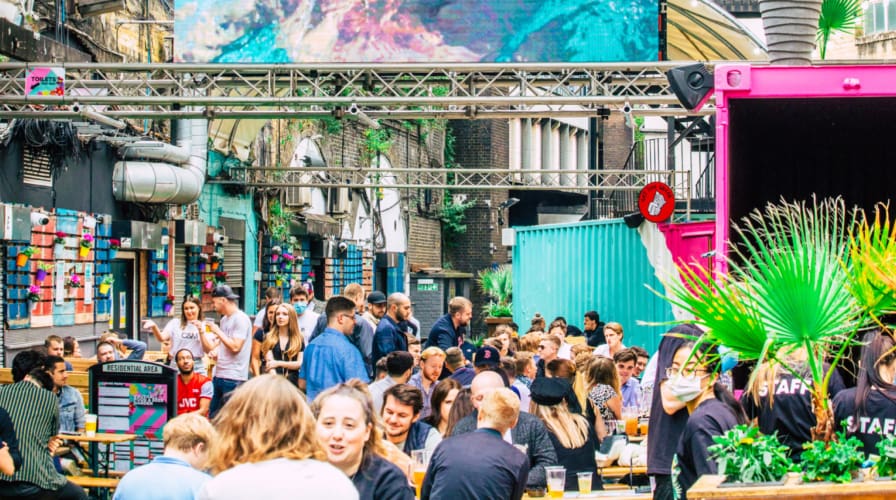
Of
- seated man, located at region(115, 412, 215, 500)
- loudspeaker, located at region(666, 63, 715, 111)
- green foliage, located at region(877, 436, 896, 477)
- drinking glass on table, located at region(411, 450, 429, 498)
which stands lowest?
drinking glass on table, located at region(411, 450, 429, 498)

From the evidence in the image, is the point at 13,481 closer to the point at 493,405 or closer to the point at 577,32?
the point at 493,405

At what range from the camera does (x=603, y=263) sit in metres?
21.8

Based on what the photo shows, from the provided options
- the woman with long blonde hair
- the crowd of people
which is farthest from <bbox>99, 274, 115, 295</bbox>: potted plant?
the woman with long blonde hair

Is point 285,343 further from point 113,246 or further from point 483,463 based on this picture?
point 483,463

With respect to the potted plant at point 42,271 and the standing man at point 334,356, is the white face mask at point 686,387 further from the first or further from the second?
the potted plant at point 42,271

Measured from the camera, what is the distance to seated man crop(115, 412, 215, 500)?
6445mm

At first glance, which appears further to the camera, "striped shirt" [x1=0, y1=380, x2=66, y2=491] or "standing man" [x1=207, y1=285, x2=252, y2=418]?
"standing man" [x1=207, y1=285, x2=252, y2=418]

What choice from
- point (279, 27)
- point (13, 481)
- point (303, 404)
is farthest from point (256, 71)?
point (303, 404)

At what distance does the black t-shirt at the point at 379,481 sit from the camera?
5340 mm

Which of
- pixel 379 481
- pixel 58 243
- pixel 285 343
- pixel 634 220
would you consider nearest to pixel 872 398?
pixel 379 481

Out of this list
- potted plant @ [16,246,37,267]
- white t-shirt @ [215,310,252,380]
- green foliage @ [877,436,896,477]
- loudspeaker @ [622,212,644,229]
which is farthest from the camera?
loudspeaker @ [622,212,644,229]

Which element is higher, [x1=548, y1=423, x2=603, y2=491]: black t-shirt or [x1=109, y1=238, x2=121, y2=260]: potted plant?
[x1=109, y1=238, x2=121, y2=260]: potted plant

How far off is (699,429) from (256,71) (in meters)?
11.1

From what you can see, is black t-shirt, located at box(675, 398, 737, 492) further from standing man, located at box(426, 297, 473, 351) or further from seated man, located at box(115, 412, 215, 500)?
standing man, located at box(426, 297, 473, 351)
